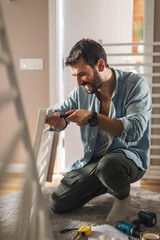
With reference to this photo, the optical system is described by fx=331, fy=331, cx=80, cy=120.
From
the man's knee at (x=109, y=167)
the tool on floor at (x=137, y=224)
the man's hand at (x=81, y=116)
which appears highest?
the man's hand at (x=81, y=116)

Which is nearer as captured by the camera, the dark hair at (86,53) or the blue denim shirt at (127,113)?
the blue denim shirt at (127,113)

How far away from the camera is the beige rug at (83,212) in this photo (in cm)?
164

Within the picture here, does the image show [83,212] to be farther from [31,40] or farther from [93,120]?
[31,40]

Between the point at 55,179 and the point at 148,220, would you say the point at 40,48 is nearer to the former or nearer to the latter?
the point at 55,179

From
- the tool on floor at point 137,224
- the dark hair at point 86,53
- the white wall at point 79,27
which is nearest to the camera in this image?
the tool on floor at point 137,224

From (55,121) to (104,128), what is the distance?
0.89 feet

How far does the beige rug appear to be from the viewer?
1636 mm

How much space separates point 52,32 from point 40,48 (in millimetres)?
157

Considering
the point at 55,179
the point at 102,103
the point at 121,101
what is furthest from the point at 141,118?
the point at 55,179

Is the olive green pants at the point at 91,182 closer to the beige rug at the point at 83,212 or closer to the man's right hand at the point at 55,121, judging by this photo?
the beige rug at the point at 83,212

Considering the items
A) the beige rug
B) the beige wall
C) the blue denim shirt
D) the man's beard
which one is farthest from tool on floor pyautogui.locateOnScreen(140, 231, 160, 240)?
the beige wall

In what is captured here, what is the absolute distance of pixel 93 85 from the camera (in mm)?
1811

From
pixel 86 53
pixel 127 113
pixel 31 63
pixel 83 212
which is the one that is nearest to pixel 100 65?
pixel 86 53

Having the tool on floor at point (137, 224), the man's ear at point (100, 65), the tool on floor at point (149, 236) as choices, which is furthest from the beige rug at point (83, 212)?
the man's ear at point (100, 65)
